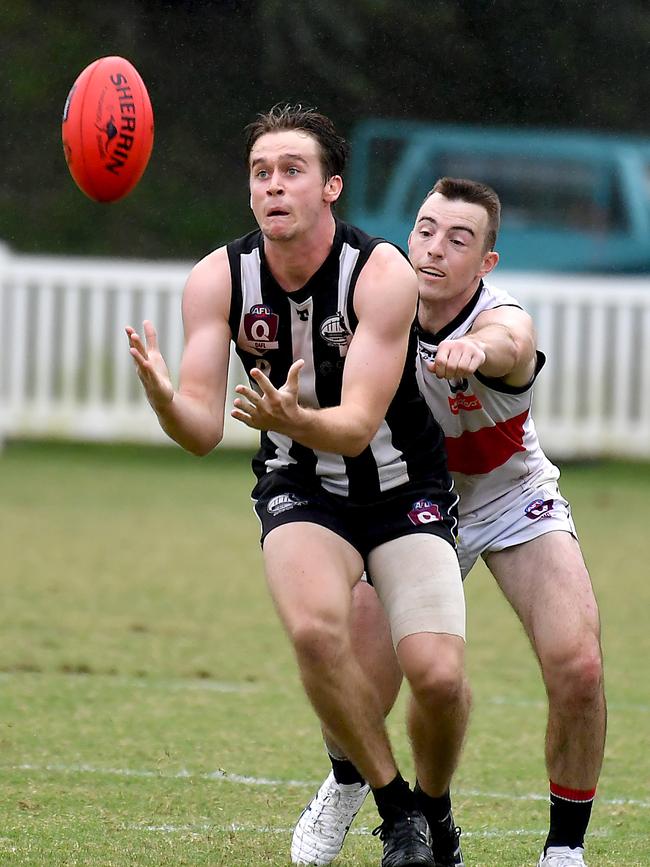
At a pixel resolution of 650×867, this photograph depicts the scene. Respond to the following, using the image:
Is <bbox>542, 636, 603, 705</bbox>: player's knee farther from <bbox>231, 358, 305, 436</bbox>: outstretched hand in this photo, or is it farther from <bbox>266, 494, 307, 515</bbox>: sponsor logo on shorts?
<bbox>231, 358, 305, 436</bbox>: outstretched hand

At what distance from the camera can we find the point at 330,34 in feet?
47.9

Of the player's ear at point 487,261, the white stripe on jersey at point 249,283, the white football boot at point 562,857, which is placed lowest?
the white football boot at point 562,857

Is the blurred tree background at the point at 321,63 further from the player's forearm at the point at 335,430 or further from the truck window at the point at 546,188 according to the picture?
the player's forearm at the point at 335,430

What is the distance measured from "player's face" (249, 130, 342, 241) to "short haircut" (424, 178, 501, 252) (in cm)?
44

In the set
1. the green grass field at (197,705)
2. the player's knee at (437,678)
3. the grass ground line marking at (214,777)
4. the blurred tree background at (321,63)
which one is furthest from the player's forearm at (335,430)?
the blurred tree background at (321,63)

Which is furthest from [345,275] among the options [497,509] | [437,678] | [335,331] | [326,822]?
[326,822]

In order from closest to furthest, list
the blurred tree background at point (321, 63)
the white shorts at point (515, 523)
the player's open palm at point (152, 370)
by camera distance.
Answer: the player's open palm at point (152, 370)
the white shorts at point (515, 523)
the blurred tree background at point (321, 63)

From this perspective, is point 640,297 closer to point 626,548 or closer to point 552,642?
point 626,548

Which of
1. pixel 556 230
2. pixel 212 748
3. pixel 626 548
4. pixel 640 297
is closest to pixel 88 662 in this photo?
pixel 212 748

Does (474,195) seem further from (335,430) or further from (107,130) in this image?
(107,130)

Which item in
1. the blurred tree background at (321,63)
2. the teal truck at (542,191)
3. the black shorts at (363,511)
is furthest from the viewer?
the blurred tree background at (321,63)

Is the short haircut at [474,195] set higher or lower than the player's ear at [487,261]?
higher

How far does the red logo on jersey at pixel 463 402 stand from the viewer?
4.41m

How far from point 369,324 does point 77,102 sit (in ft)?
4.66
